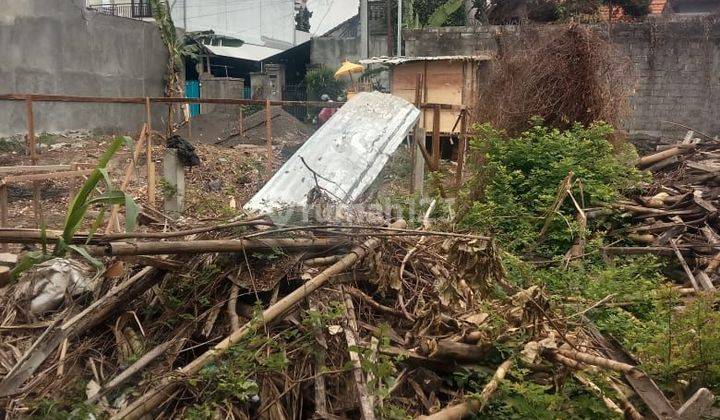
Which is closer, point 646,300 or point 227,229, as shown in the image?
point 227,229

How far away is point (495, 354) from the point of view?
3225 millimetres

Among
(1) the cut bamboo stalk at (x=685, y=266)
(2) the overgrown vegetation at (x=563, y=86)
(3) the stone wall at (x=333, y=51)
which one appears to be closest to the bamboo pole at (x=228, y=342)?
(1) the cut bamboo stalk at (x=685, y=266)

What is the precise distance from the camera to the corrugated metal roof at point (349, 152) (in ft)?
21.0

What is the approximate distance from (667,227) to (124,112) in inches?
524

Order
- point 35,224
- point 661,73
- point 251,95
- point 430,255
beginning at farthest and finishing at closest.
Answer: point 251,95, point 661,73, point 35,224, point 430,255

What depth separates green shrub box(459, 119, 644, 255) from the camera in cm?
580

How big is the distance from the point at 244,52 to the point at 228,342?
72.5ft

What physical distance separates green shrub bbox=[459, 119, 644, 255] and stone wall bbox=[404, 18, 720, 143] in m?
6.29

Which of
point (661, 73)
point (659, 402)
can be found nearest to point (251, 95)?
point (661, 73)

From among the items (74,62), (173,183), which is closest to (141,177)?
(173,183)

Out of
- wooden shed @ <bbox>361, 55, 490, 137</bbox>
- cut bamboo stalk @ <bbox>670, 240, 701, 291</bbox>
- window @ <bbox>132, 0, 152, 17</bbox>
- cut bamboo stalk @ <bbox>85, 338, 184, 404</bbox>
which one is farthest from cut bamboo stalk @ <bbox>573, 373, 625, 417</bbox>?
window @ <bbox>132, 0, 152, 17</bbox>

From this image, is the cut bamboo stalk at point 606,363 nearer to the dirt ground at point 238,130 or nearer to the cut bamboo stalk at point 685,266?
the cut bamboo stalk at point 685,266

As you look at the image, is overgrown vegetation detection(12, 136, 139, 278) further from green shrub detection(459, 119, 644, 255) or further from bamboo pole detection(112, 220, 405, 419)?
green shrub detection(459, 119, 644, 255)

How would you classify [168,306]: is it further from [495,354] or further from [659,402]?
[659,402]
